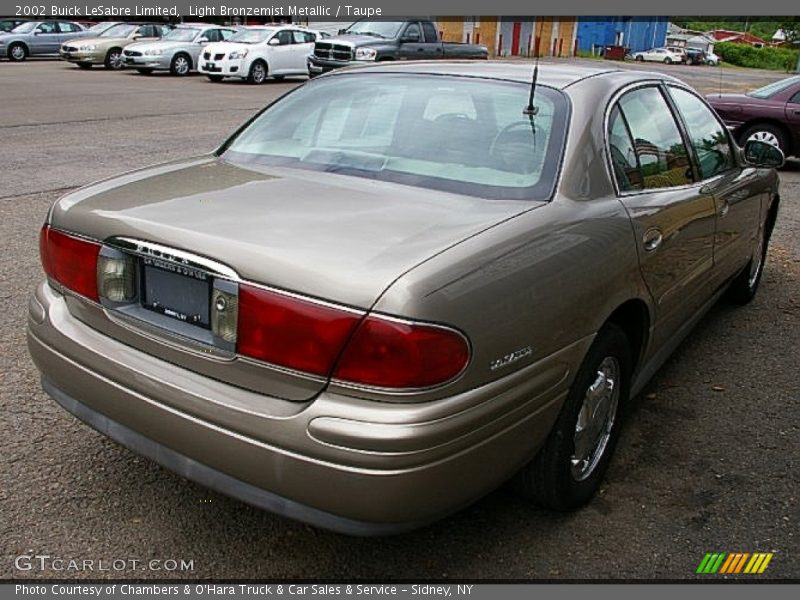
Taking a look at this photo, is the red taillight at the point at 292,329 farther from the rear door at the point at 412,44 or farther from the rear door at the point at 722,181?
the rear door at the point at 412,44

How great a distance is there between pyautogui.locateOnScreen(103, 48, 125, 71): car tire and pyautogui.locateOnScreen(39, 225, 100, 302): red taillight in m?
24.3

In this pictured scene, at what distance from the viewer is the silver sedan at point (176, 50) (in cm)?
2284

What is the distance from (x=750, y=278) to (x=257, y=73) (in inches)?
745

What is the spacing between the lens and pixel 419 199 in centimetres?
257

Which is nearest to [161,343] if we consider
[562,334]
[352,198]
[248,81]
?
[352,198]

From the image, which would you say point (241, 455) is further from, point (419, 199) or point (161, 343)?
point (419, 199)

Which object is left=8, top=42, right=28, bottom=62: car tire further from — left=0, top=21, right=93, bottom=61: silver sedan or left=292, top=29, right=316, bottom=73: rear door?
left=292, top=29, right=316, bottom=73: rear door

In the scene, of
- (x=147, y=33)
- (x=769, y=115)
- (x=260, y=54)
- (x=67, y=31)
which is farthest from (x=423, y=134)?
(x=67, y=31)

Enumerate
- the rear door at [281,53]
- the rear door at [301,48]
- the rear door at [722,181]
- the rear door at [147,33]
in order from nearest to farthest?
the rear door at [722,181], the rear door at [281,53], the rear door at [301,48], the rear door at [147,33]

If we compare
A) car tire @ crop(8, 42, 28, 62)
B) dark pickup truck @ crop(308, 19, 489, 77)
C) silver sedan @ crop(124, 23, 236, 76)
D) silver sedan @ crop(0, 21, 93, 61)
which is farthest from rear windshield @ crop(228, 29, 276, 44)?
car tire @ crop(8, 42, 28, 62)

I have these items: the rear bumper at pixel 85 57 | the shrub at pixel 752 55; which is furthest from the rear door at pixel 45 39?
the shrub at pixel 752 55

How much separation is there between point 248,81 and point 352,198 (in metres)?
20.8

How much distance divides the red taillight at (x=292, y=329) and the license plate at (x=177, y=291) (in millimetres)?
152

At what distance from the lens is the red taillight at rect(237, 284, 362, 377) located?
204 cm
